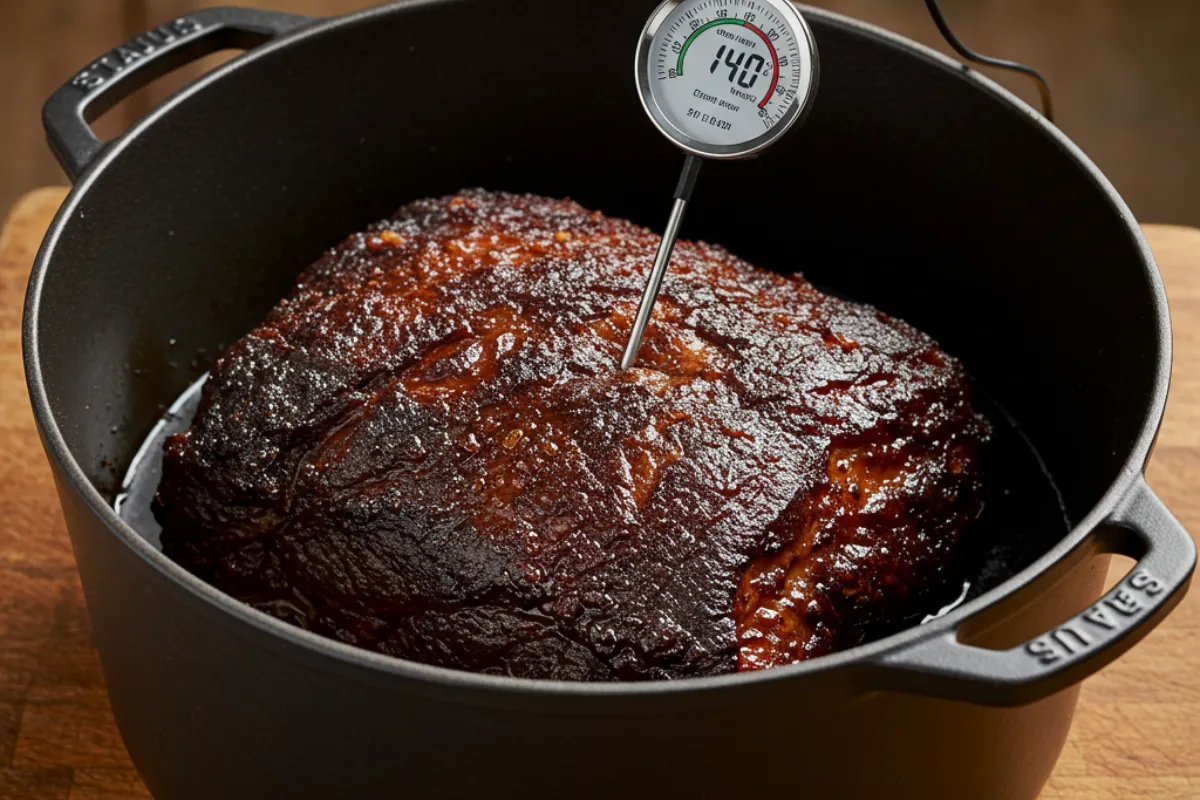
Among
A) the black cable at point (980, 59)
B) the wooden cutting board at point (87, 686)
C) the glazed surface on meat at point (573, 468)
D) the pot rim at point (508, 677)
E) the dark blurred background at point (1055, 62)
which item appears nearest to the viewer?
the pot rim at point (508, 677)

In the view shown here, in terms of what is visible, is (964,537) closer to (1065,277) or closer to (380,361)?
(1065,277)

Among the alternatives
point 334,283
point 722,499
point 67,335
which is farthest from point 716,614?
point 67,335

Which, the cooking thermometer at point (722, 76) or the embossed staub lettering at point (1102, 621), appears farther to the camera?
the cooking thermometer at point (722, 76)

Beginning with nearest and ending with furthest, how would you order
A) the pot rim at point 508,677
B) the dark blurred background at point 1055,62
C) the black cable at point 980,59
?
the pot rim at point 508,677
the black cable at point 980,59
the dark blurred background at point 1055,62

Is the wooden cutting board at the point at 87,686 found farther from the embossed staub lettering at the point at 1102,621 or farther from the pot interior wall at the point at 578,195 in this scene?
the embossed staub lettering at the point at 1102,621

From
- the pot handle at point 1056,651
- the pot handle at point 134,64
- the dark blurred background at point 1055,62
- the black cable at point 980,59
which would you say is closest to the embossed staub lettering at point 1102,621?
the pot handle at point 1056,651

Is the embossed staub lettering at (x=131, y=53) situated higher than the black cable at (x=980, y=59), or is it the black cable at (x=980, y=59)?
the black cable at (x=980, y=59)

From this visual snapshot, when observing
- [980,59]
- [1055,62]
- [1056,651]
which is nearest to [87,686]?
[1056,651]
